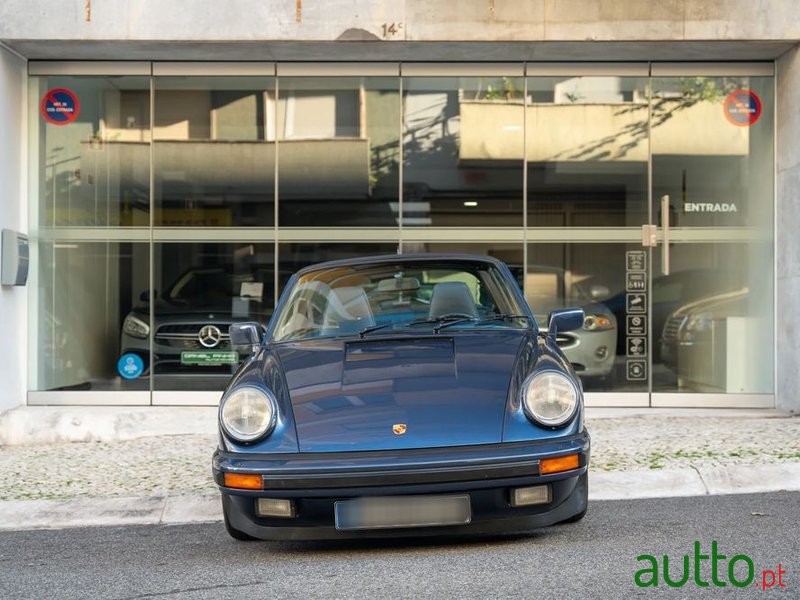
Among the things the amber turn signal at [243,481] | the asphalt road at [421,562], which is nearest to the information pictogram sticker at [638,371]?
the asphalt road at [421,562]

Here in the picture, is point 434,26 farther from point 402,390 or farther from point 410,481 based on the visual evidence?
point 410,481

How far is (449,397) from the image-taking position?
443 centimetres

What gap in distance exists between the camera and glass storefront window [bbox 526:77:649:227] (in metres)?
10.8

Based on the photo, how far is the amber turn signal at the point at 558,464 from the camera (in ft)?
13.6

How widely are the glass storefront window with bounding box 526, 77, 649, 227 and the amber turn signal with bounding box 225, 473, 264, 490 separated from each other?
7.06 metres

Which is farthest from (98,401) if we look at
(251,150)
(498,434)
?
(498,434)

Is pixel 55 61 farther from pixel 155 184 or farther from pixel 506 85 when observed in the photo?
pixel 506 85

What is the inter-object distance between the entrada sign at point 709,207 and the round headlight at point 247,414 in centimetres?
752

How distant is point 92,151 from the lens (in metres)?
11.0

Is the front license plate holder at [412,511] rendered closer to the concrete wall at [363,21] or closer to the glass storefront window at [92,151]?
the concrete wall at [363,21]

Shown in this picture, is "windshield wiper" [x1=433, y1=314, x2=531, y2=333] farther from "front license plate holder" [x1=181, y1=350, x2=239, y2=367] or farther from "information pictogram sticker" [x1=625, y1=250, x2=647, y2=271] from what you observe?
"front license plate holder" [x1=181, y1=350, x2=239, y2=367]

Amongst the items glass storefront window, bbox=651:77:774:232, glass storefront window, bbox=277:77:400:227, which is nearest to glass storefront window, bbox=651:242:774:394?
glass storefront window, bbox=651:77:774:232

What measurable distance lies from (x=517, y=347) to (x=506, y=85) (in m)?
6.58

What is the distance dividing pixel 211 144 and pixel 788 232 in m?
6.38
